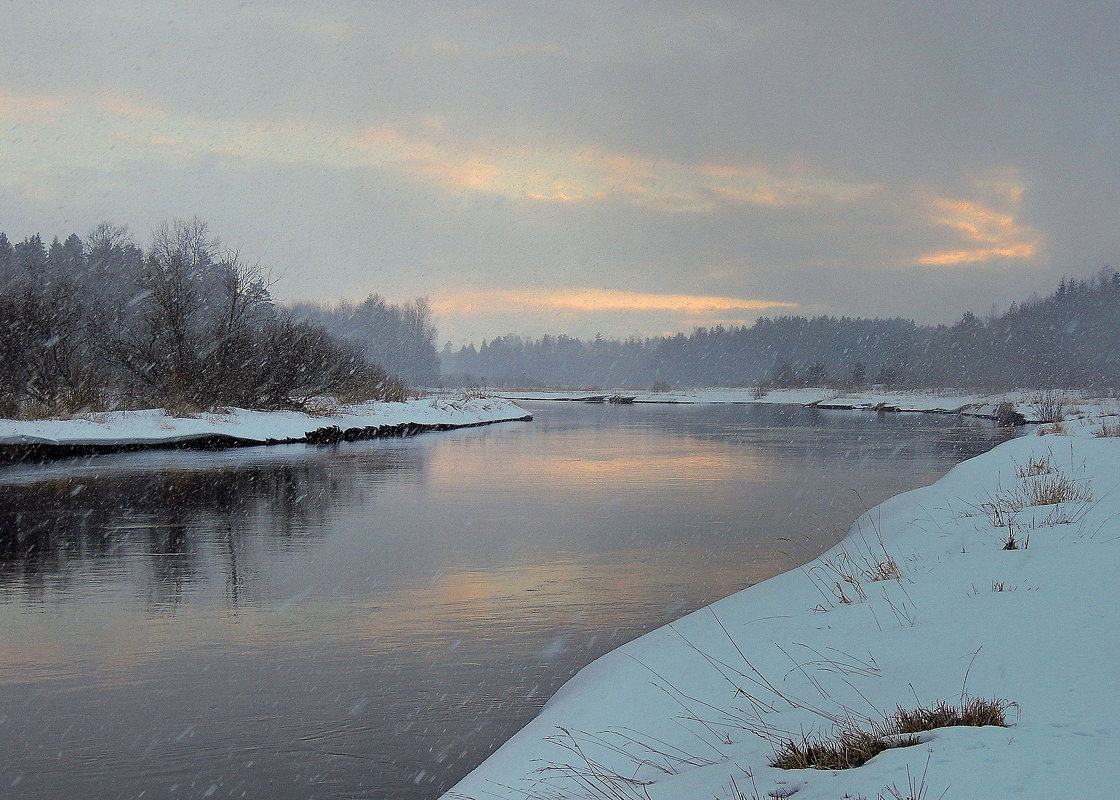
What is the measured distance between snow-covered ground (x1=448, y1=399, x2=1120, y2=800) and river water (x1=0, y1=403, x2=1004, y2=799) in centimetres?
99

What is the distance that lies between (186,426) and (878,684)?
2847cm

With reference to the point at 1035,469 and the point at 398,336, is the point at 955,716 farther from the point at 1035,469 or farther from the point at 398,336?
the point at 398,336

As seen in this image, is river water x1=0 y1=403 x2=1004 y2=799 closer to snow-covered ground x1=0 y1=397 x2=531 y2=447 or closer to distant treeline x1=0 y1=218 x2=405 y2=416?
snow-covered ground x1=0 y1=397 x2=531 y2=447

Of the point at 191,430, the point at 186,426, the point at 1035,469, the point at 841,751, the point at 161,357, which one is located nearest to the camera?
the point at 841,751

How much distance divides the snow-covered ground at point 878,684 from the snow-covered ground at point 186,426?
2374 cm

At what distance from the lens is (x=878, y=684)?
14.8ft

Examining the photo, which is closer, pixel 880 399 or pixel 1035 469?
pixel 1035 469

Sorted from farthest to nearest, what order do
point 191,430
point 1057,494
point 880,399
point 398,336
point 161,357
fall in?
1. point 398,336
2. point 880,399
3. point 161,357
4. point 191,430
5. point 1057,494

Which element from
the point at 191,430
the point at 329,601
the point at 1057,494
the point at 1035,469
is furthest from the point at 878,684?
the point at 191,430

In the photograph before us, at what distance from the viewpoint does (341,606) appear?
361 inches

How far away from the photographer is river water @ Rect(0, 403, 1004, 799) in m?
5.68

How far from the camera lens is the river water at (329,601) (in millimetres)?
5680

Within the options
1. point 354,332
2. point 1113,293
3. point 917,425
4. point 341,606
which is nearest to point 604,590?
point 341,606

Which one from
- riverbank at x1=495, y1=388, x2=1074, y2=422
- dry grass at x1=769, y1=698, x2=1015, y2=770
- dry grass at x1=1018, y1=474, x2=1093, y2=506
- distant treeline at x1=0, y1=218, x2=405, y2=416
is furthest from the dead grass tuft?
riverbank at x1=495, y1=388, x2=1074, y2=422
